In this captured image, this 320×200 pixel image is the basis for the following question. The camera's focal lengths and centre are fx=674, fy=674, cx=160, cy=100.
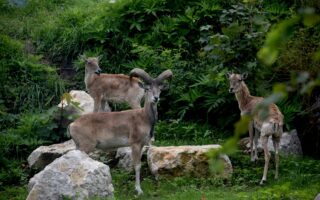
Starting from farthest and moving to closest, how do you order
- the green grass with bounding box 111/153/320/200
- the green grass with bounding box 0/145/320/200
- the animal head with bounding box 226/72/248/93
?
the animal head with bounding box 226/72/248/93
the green grass with bounding box 0/145/320/200
the green grass with bounding box 111/153/320/200

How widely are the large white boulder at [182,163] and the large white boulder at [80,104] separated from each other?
108 inches

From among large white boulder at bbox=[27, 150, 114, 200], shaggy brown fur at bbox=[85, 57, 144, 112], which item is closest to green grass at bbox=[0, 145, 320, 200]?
large white boulder at bbox=[27, 150, 114, 200]

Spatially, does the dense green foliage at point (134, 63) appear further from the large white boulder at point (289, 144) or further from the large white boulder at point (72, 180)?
the large white boulder at point (72, 180)

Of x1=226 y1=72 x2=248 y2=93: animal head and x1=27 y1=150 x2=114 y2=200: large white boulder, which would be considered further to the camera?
x1=226 y1=72 x2=248 y2=93: animal head

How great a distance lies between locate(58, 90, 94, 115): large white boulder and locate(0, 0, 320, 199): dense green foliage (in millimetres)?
350

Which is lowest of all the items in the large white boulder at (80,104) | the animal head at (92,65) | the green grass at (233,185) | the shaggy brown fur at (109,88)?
the green grass at (233,185)

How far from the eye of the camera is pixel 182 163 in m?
12.5

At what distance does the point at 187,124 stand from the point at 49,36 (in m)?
5.17

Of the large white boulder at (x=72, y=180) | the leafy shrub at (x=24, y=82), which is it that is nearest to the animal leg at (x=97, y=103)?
the leafy shrub at (x=24, y=82)

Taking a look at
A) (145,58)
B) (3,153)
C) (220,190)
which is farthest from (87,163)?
(145,58)

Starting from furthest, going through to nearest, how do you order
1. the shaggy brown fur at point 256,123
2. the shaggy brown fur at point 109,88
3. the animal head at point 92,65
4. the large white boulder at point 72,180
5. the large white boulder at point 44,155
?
1. the animal head at point 92,65
2. the shaggy brown fur at point 109,88
3. the large white boulder at point 44,155
4. the shaggy brown fur at point 256,123
5. the large white boulder at point 72,180

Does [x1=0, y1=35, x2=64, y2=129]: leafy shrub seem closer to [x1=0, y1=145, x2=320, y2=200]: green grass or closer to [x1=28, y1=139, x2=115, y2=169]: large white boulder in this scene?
[x1=28, y1=139, x2=115, y2=169]: large white boulder

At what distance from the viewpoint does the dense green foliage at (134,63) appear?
47.2 feet

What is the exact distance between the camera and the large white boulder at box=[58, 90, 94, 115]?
1490 centimetres
